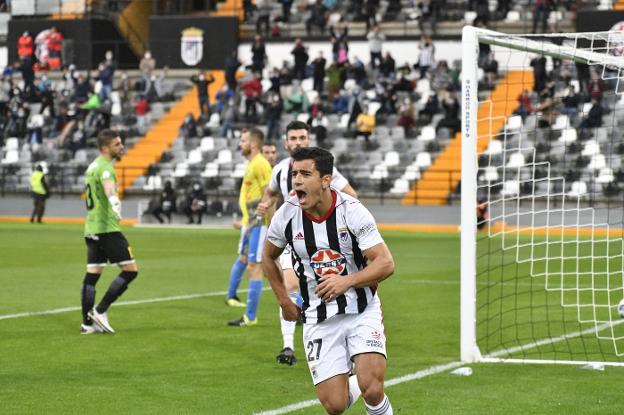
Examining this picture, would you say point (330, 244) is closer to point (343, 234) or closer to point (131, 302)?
point (343, 234)

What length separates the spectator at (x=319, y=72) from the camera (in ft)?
156

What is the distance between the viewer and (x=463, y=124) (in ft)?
41.2

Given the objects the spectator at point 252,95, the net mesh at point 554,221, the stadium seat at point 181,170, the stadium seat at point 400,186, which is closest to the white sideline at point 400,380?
the net mesh at point 554,221

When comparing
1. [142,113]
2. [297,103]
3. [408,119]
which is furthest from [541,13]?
[142,113]

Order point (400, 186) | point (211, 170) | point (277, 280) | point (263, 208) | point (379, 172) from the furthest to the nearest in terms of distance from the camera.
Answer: point (211, 170) < point (379, 172) < point (400, 186) < point (263, 208) < point (277, 280)

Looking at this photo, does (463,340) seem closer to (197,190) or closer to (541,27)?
(197,190)

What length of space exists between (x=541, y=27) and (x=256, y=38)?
1105 cm

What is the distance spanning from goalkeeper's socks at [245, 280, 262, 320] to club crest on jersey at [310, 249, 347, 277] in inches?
253

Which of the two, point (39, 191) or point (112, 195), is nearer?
point (112, 195)

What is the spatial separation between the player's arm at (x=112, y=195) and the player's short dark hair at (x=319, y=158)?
5.98m

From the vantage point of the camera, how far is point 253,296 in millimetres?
14820

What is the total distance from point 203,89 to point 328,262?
1608 inches

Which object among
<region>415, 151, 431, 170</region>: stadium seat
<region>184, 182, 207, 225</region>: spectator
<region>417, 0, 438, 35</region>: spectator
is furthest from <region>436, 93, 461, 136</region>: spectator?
<region>184, 182, 207, 225</region>: spectator

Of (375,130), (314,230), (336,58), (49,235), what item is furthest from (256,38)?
(314,230)
